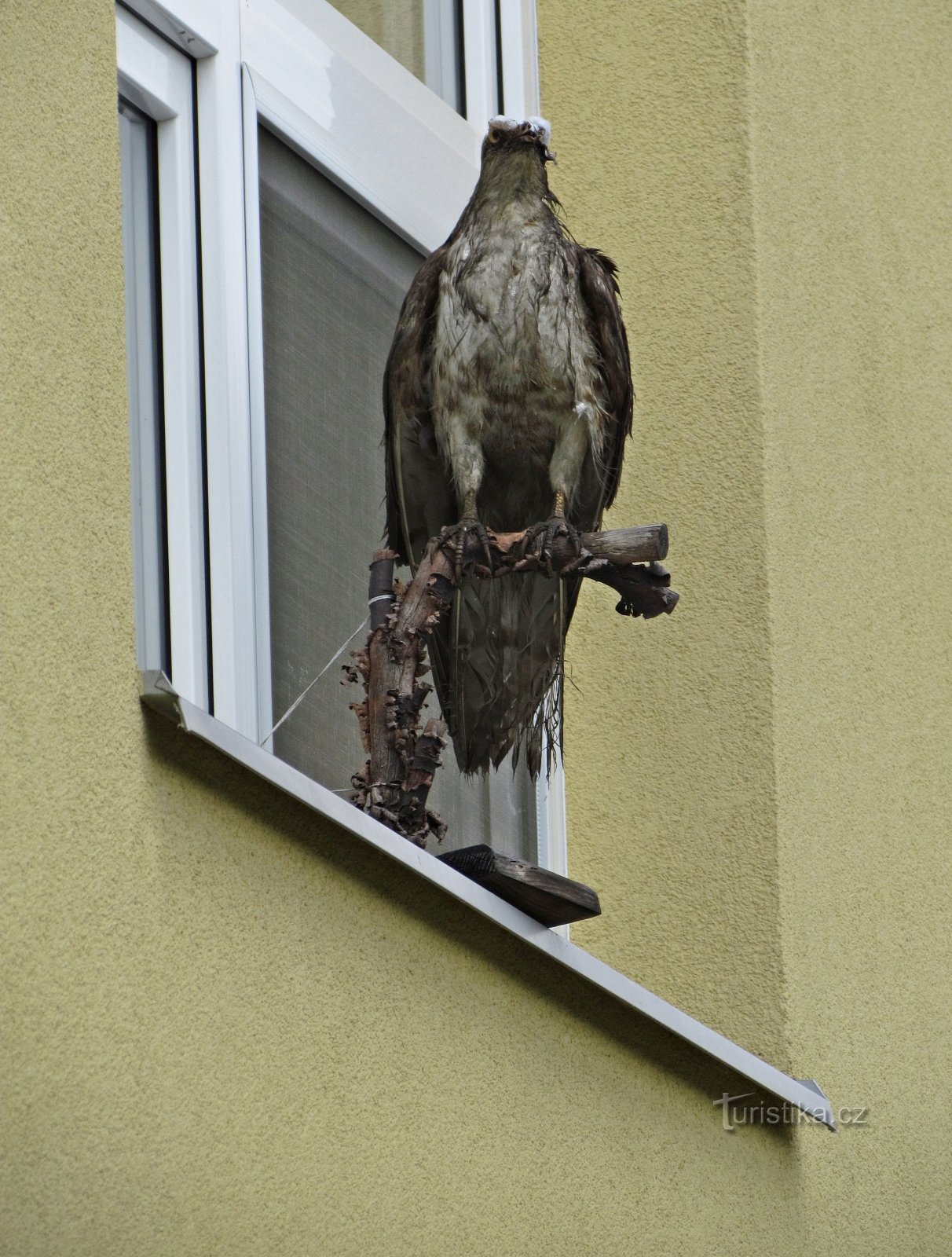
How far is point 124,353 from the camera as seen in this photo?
3279 millimetres

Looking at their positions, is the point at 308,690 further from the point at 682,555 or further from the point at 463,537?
the point at 682,555

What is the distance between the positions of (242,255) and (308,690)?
1.03 m

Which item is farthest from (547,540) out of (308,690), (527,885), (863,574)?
(863,574)

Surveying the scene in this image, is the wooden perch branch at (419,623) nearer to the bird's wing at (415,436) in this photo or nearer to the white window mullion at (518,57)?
the bird's wing at (415,436)

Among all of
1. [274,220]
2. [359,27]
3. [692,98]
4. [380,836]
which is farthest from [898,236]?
[380,836]

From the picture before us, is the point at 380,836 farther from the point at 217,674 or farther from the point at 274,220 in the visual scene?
the point at 274,220

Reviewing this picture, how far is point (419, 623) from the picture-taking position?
398 cm

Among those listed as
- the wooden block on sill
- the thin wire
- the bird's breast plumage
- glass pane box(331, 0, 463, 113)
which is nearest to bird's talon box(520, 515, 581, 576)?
the bird's breast plumage

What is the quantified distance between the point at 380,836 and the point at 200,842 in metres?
0.43

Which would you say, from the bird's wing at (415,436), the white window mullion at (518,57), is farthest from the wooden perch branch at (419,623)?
the white window mullion at (518,57)

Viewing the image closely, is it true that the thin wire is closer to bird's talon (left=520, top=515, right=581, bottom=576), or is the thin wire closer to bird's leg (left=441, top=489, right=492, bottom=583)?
bird's leg (left=441, top=489, right=492, bottom=583)

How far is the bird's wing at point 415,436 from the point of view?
171 inches

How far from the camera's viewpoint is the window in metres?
4.35
